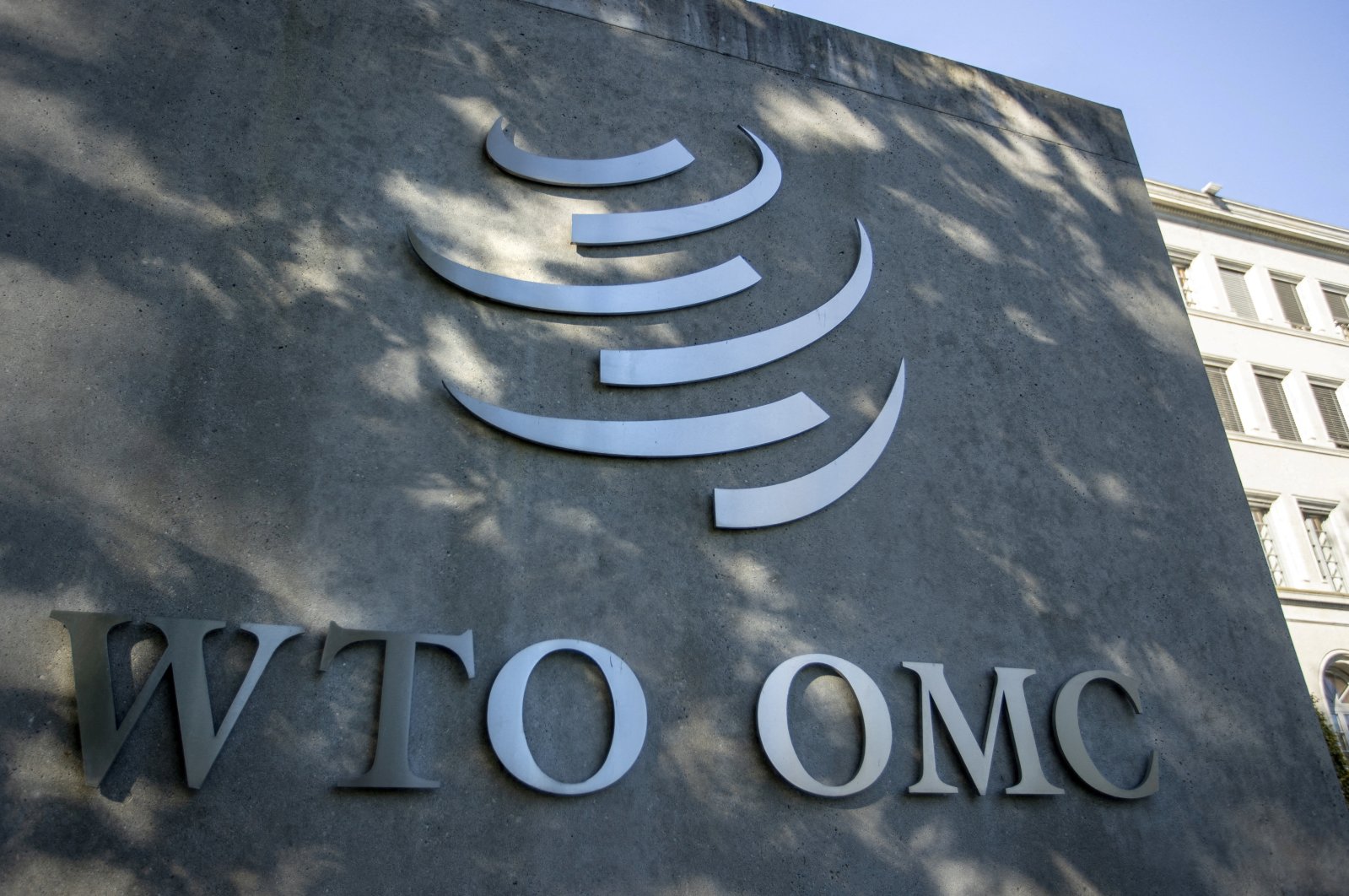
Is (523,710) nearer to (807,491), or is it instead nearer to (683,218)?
(807,491)

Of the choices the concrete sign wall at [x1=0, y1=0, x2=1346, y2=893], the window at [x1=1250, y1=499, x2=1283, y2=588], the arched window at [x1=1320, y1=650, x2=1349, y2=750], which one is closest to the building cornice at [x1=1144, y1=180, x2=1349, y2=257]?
the window at [x1=1250, y1=499, x2=1283, y2=588]

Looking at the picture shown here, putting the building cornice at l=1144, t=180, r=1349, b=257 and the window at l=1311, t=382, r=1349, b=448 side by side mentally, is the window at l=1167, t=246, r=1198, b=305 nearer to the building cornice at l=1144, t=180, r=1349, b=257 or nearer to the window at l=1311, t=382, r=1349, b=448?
the building cornice at l=1144, t=180, r=1349, b=257

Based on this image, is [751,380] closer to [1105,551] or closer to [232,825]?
[1105,551]

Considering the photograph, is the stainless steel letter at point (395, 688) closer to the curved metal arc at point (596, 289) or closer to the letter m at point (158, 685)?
the letter m at point (158, 685)

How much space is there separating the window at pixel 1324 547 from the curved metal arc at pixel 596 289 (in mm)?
18633

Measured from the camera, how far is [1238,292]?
21.8 meters

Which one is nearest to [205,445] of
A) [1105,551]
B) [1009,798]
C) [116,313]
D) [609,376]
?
[116,313]

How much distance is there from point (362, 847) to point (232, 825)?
48cm

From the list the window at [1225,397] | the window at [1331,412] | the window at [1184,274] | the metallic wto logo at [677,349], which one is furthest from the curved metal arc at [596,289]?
the window at [1331,412]

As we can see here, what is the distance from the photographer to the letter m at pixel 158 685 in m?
3.51

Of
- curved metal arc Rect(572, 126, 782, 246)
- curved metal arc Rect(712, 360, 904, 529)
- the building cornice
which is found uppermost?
the building cornice

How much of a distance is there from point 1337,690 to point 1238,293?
8801 millimetres

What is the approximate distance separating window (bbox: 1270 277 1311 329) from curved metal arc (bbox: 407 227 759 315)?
2140 centimetres

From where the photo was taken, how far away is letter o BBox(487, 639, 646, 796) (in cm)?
392
